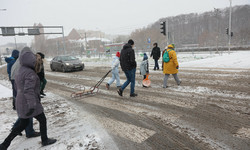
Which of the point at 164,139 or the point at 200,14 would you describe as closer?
the point at 164,139

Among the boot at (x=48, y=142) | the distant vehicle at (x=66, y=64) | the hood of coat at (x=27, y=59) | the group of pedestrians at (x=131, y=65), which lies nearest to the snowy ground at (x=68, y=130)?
the boot at (x=48, y=142)

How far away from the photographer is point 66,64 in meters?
14.8

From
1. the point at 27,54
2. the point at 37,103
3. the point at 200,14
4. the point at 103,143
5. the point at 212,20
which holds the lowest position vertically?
the point at 103,143

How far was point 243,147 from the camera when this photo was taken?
9.49ft

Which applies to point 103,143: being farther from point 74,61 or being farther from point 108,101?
point 74,61

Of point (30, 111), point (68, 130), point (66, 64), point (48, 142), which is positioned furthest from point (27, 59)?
point (66, 64)

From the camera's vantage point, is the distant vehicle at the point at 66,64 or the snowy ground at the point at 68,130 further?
the distant vehicle at the point at 66,64

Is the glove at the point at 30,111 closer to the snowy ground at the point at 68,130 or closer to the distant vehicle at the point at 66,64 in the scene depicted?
the snowy ground at the point at 68,130

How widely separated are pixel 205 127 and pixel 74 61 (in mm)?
13633

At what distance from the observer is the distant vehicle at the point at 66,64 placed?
14.8m

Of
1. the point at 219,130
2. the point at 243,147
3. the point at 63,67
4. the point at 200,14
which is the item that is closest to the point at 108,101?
the point at 219,130

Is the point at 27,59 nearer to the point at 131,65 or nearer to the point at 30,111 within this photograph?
the point at 30,111

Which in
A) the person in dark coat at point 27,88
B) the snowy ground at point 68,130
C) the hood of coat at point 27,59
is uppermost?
the hood of coat at point 27,59

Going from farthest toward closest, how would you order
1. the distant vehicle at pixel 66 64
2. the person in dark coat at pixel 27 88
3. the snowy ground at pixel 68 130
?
1. the distant vehicle at pixel 66 64
2. the snowy ground at pixel 68 130
3. the person in dark coat at pixel 27 88
